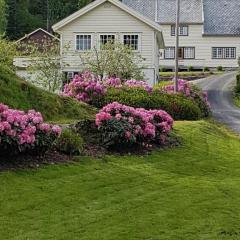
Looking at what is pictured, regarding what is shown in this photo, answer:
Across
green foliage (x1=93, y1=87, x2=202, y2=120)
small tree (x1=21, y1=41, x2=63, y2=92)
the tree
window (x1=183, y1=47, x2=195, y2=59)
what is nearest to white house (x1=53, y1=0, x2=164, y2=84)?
small tree (x1=21, y1=41, x2=63, y2=92)

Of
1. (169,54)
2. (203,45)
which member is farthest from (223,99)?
(169,54)

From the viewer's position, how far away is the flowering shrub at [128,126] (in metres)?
13.7

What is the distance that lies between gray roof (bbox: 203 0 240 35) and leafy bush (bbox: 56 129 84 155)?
59.6 metres

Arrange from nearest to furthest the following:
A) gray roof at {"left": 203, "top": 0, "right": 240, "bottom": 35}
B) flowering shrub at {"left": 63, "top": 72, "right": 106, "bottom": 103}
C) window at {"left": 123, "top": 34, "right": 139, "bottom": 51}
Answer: flowering shrub at {"left": 63, "top": 72, "right": 106, "bottom": 103}, window at {"left": 123, "top": 34, "right": 139, "bottom": 51}, gray roof at {"left": 203, "top": 0, "right": 240, "bottom": 35}

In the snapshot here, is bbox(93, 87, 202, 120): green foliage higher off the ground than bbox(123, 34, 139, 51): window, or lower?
lower

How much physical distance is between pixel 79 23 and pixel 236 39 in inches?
1305

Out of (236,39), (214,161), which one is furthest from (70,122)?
(236,39)

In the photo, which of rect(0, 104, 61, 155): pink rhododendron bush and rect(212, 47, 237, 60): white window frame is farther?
rect(212, 47, 237, 60): white window frame

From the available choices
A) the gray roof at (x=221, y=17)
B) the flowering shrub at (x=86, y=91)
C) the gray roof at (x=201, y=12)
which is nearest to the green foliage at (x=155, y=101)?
the flowering shrub at (x=86, y=91)

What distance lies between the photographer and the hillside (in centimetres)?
1452

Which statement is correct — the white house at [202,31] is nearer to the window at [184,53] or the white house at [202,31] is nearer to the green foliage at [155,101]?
the window at [184,53]

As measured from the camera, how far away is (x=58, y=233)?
763 cm

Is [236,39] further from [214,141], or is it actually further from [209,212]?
[209,212]

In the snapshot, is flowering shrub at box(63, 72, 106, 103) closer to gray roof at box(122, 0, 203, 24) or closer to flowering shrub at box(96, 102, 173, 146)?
flowering shrub at box(96, 102, 173, 146)
